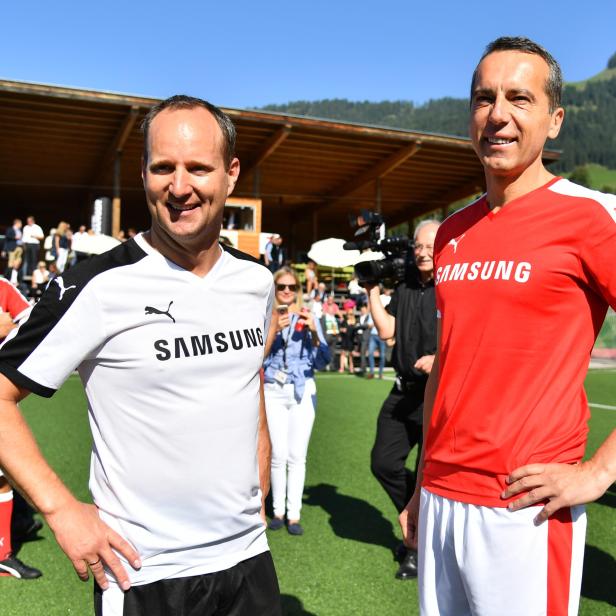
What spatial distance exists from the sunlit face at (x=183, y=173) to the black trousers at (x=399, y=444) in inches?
125

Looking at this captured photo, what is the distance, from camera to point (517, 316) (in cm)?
181

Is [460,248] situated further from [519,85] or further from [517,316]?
[519,85]

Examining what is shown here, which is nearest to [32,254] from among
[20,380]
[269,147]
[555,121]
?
[269,147]

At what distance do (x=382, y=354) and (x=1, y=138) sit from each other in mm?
15386

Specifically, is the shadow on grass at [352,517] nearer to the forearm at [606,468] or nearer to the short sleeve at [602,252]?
the forearm at [606,468]

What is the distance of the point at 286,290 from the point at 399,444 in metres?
2.06

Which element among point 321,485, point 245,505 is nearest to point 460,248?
point 245,505

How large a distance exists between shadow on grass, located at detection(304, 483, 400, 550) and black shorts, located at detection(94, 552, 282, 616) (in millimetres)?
3281

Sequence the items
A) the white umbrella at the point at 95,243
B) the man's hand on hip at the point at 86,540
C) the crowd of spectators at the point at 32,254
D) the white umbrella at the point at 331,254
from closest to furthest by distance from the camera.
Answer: the man's hand on hip at the point at 86,540, the white umbrella at the point at 95,243, the crowd of spectators at the point at 32,254, the white umbrella at the point at 331,254

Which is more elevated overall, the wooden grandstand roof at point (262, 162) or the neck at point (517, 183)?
the wooden grandstand roof at point (262, 162)

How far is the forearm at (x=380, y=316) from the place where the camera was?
15.2 ft

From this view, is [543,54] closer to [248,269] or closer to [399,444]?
[248,269]

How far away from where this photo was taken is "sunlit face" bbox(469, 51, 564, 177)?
6.14 ft

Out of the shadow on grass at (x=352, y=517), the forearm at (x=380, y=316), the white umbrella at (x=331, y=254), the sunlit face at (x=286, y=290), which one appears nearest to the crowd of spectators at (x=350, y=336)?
the white umbrella at (x=331, y=254)
